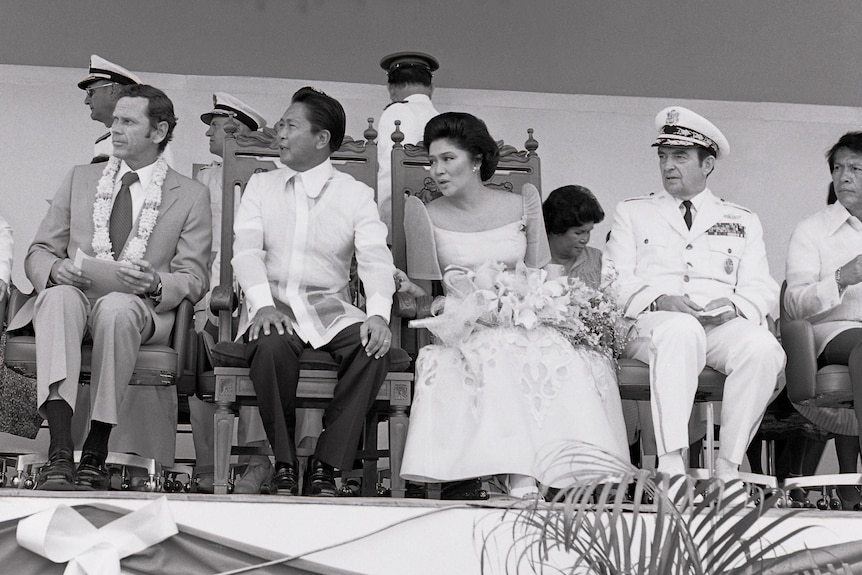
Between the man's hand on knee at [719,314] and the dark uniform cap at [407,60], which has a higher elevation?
the dark uniform cap at [407,60]

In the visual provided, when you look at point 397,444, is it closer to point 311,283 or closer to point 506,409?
point 506,409

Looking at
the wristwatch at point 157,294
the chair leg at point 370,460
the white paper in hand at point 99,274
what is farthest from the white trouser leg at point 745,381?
the white paper in hand at point 99,274

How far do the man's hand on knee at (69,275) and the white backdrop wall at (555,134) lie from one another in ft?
7.54

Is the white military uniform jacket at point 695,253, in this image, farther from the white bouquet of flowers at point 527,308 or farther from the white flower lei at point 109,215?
the white flower lei at point 109,215

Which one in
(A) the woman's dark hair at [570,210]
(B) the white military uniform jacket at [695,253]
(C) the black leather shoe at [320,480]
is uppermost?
(A) the woman's dark hair at [570,210]

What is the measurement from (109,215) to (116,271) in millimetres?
284

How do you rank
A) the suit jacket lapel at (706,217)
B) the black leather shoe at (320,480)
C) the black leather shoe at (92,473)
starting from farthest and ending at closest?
the suit jacket lapel at (706,217), the black leather shoe at (320,480), the black leather shoe at (92,473)

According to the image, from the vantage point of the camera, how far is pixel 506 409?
3582mm

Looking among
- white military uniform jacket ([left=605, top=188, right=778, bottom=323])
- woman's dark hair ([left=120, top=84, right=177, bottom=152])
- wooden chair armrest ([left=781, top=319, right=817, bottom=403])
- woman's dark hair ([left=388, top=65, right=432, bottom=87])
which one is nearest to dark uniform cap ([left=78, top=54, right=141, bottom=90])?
woman's dark hair ([left=120, top=84, right=177, bottom=152])

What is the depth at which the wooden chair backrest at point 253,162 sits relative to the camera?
415 centimetres

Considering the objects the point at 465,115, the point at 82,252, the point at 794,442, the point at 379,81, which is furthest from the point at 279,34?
the point at 794,442

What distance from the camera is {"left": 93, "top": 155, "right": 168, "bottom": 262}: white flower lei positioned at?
3.95m

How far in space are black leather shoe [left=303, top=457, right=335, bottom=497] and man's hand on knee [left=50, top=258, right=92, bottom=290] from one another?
0.91 meters

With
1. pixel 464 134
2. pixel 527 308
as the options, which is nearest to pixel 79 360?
pixel 527 308
